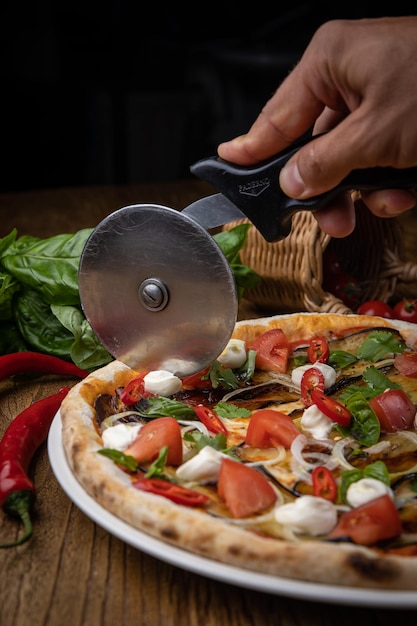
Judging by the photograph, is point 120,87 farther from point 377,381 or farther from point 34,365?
point 377,381

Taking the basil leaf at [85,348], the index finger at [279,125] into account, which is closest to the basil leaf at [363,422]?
the index finger at [279,125]

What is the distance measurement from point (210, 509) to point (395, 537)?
1.60ft

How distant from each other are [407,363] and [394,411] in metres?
0.49

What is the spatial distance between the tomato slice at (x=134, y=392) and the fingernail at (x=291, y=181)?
86 cm

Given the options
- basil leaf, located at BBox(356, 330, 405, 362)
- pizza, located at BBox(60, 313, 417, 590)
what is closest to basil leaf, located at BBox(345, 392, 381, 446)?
pizza, located at BBox(60, 313, 417, 590)

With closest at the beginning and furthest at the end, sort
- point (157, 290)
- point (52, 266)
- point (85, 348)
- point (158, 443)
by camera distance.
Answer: point (158, 443), point (157, 290), point (85, 348), point (52, 266)

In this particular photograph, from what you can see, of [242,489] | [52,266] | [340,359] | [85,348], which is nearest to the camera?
[242,489]

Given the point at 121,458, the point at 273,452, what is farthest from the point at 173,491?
the point at 273,452

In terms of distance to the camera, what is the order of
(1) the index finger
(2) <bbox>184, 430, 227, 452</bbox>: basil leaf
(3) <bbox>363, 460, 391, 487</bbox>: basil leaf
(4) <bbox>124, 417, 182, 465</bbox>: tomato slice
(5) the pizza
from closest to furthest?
1. (5) the pizza
2. (3) <bbox>363, 460, 391, 487</bbox>: basil leaf
3. (4) <bbox>124, 417, 182, 465</bbox>: tomato slice
4. (2) <bbox>184, 430, 227, 452</bbox>: basil leaf
5. (1) the index finger

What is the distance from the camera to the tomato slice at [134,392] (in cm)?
287

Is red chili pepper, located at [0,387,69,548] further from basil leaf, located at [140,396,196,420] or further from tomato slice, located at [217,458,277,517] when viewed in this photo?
tomato slice, located at [217,458,277,517]

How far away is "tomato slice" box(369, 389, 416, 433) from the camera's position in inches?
108

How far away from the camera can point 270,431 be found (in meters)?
2.60

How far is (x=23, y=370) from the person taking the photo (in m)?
3.52
